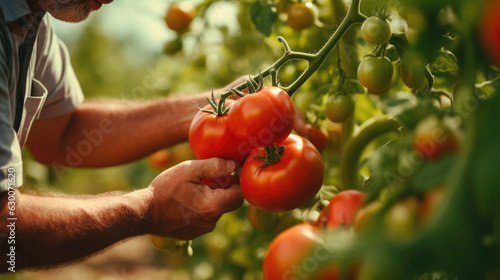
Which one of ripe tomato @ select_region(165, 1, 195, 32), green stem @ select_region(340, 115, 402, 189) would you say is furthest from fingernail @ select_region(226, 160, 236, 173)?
ripe tomato @ select_region(165, 1, 195, 32)

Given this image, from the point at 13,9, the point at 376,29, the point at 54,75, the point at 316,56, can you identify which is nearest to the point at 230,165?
the point at 316,56

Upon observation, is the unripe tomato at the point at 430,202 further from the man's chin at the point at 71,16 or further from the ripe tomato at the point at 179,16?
the ripe tomato at the point at 179,16

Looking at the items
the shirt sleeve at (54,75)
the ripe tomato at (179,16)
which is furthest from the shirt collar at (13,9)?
the ripe tomato at (179,16)

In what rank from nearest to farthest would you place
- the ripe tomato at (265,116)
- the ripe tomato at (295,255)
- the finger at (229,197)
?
the ripe tomato at (295,255)
the ripe tomato at (265,116)
the finger at (229,197)

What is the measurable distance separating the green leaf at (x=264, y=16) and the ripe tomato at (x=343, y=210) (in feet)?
2.37

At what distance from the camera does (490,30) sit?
0.39 meters

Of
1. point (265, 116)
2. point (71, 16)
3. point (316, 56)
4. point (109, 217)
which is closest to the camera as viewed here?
point (265, 116)

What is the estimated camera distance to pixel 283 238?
0.61m

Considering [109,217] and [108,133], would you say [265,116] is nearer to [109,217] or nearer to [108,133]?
[109,217]

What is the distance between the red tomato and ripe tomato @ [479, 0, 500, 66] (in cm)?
68

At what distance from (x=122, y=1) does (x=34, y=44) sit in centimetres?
75

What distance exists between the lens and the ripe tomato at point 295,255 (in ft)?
1.81

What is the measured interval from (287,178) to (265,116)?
0.13m

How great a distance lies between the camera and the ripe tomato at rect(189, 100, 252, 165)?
2.90ft
